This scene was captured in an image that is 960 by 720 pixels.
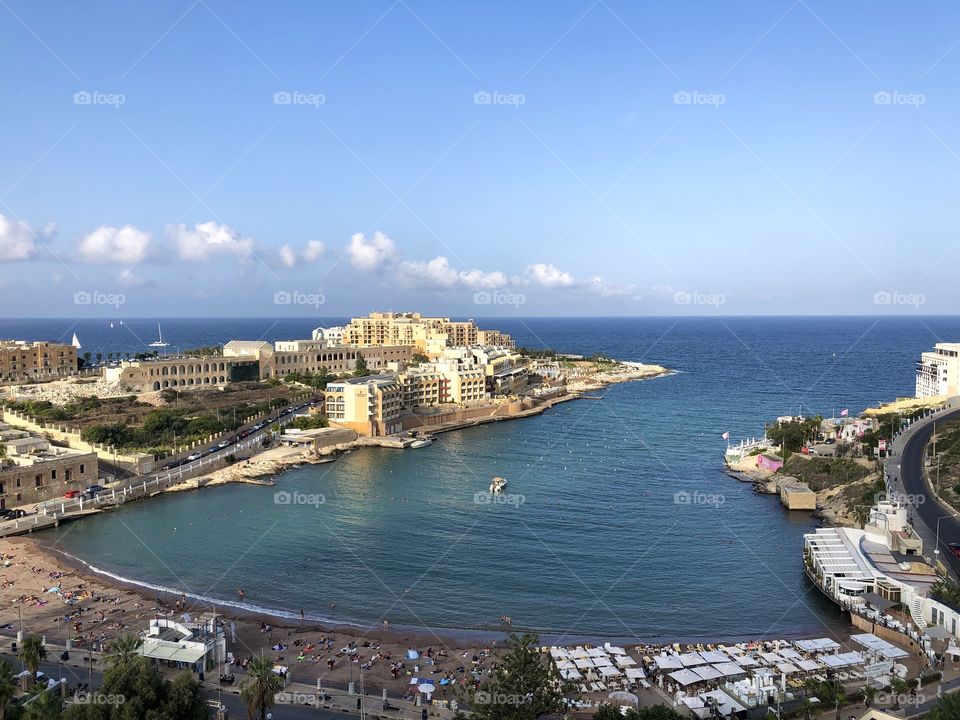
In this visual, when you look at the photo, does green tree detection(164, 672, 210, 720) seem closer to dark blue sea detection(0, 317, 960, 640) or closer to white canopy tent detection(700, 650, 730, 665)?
dark blue sea detection(0, 317, 960, 640)

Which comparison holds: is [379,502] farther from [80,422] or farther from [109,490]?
[80,422]

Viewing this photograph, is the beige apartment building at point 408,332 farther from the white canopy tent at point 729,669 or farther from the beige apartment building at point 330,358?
the white canopy tent at point 729,669

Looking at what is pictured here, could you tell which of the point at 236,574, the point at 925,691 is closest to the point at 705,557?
the point at 925,691

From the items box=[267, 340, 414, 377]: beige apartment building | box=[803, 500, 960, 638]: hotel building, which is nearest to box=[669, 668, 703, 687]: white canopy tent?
box=[803, 500, 960, 638]: hotel building

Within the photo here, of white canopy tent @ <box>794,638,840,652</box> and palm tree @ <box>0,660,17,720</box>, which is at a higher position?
palm tree @ <box>0,660,17,720</box>

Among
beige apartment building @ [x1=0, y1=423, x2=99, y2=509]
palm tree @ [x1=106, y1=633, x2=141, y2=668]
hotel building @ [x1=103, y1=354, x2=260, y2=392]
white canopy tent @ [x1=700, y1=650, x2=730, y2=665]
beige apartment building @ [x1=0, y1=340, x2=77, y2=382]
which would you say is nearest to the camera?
palm tree @ [x1=106, y1=633, x2=141, y2=668]

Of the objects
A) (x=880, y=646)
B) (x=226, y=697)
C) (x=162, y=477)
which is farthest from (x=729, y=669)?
(x=162, y=477)

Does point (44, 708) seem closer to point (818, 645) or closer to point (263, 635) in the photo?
point (263, 635)
